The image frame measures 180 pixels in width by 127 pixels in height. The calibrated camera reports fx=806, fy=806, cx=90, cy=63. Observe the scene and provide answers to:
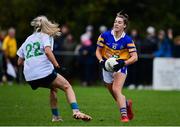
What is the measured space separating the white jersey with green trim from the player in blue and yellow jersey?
1.30 metres

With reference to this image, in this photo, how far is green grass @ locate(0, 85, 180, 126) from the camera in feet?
50.5

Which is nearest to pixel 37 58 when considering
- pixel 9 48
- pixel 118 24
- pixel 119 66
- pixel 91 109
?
pixel 119 66

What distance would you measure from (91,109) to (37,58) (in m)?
4.09

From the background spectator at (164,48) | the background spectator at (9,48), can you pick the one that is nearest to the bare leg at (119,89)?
the background spectator at (164,48)

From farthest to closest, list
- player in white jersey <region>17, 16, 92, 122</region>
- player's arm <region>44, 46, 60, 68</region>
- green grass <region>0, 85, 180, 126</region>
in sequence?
green grass <region>0, 85, 180, 126</region>, player in white jersey <region>17, 16, 92, 122</region>, player's arm <region>44, 46, 60, 68</region>

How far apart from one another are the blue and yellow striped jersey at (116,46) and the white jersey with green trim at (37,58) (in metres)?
1.46

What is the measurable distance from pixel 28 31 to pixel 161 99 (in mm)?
16327

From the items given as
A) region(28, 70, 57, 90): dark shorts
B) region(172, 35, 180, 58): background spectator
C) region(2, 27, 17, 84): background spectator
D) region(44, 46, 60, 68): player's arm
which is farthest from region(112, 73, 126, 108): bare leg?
region(2, 27, 17, 84): background spectator

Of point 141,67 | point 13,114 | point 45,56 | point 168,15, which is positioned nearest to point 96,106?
point 13,114

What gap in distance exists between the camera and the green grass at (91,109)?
15.4m

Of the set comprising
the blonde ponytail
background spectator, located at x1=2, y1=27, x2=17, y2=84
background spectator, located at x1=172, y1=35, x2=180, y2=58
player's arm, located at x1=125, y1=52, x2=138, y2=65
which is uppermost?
background spectator, located at x1=2, y1=27, x2=17, y2=84

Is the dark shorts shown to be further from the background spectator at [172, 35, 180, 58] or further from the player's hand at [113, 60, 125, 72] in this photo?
the background spectator at [172, 35, 180, 58]

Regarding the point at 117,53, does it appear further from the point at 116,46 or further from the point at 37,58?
the point at 37,58

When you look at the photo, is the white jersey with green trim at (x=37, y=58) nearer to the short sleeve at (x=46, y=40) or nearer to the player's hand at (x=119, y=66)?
the short sleeve at (x=46, y=40)
